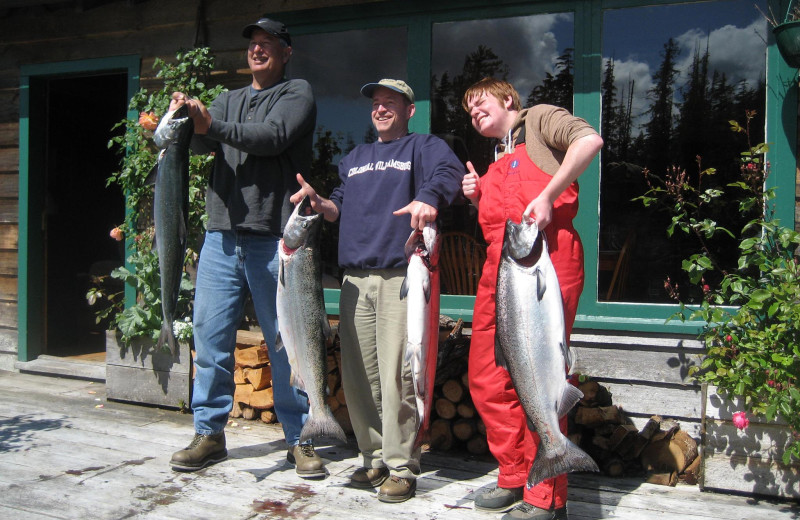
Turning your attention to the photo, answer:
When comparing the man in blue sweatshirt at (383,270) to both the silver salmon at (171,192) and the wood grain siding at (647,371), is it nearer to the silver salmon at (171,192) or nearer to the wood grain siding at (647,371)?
the silver salmon at (171,192)

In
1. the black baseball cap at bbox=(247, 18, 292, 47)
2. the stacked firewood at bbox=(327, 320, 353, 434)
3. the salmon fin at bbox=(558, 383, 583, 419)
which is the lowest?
the stacked firewood at bbox=(327, 320, 353, 434)

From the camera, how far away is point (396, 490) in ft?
10.4

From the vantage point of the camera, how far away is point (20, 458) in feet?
12.4

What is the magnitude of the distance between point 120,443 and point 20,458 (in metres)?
0.52

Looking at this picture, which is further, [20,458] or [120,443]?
[120,443]

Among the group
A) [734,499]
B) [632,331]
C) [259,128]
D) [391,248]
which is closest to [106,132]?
[259,128]

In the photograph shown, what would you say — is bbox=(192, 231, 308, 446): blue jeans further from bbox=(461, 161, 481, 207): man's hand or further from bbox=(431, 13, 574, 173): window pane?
bbox=(431, 13, 574, 173): window pane

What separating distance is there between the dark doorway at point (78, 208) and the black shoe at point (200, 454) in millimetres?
3397

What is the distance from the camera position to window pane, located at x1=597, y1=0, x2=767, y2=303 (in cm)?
432

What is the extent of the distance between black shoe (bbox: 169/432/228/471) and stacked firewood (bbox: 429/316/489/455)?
1215mm

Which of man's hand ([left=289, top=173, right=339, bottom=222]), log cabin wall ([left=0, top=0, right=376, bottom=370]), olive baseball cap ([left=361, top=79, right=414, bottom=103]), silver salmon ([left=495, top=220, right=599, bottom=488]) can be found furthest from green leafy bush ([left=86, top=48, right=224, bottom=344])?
silver salmon ([left=495, top=220, right=599, bottom=488])

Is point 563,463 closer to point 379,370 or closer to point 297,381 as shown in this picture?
point 379,370

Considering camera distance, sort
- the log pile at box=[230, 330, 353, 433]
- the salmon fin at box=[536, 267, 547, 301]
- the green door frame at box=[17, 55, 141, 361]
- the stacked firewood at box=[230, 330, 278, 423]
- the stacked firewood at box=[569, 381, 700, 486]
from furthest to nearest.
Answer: the green door frame at box=[17, 55, 141, 361] < the stacked firewood at box=[230, 330, 278, 423] < the log pile at box=[230, 330, 353, 433] < the stacked firewood at box=[569, 381, 700, 486] < the salmon fin at box=[536, 267, 547, 301]

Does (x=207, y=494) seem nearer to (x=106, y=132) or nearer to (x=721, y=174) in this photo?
(x=721, y=174)
